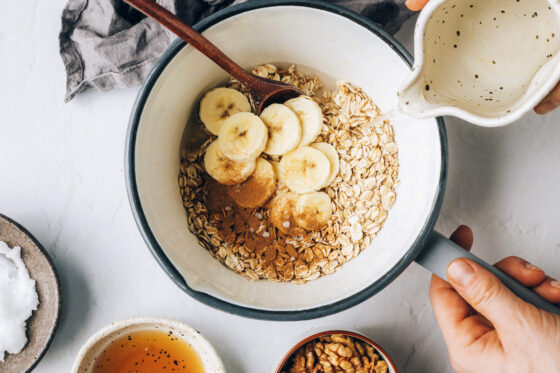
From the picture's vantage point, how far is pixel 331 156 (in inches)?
29.3

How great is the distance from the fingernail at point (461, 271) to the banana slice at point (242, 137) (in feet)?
1.06

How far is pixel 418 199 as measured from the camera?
67 centimetres

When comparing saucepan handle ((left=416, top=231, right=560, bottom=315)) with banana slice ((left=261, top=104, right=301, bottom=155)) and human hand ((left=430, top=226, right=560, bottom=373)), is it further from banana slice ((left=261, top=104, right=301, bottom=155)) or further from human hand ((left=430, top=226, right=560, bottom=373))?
banana slice ((left=261, top=104, right=301, bottom=155))

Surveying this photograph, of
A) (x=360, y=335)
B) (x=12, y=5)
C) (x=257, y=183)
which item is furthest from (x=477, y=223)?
(x=12, y=5)

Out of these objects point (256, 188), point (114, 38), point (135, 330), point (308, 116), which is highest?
point (114, 38)

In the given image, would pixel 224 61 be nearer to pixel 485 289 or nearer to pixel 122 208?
pixel 122 208

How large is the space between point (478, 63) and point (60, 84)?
676mm

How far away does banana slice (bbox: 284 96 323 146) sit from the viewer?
73 cm

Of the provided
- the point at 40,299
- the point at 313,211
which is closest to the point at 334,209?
the point at 313,211

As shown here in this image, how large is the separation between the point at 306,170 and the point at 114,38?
1.24ft

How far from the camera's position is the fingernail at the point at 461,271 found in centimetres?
58

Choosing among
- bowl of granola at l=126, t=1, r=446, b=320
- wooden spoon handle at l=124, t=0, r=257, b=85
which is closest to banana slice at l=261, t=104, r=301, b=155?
bowl of granola at l=126, t=1, r=446, b=320

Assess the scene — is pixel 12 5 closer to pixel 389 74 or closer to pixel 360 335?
pixel 389 74

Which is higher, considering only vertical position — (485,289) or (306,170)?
(306,170)
